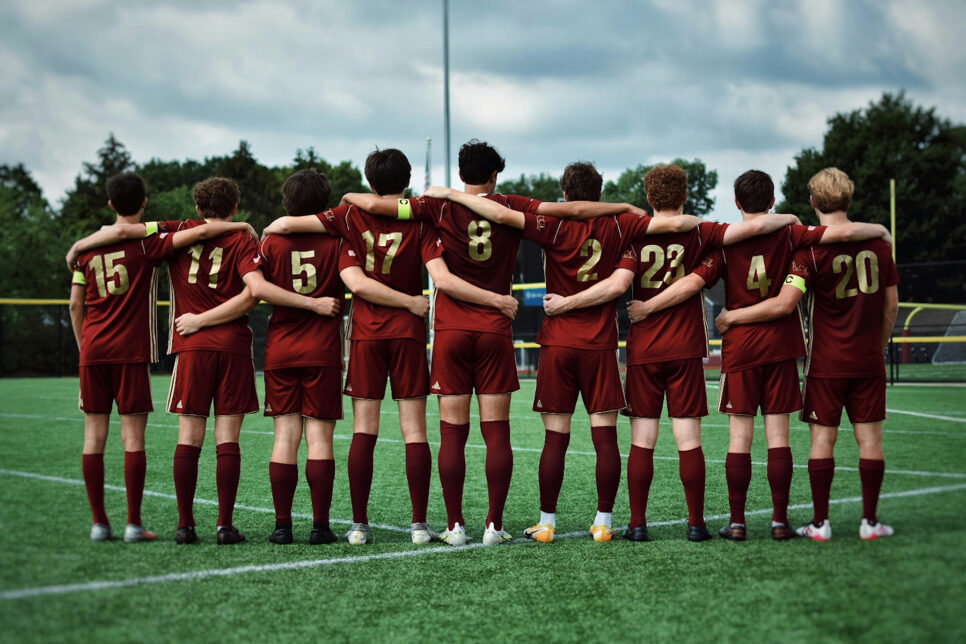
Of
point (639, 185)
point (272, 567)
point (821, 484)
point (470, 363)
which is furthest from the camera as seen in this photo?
point (639, 185)

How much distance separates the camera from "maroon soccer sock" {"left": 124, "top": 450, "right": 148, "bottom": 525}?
409 cm

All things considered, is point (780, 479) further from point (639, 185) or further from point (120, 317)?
→ point (639, 185)

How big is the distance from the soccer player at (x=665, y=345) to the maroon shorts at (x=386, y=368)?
776 mm

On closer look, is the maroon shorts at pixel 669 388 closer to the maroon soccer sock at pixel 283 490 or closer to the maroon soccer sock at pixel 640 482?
the maroon soccer sock at pixel 640 482

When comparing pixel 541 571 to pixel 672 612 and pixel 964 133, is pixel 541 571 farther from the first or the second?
pixel 964 133

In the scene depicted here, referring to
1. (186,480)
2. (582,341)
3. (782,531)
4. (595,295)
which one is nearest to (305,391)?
(186,480)

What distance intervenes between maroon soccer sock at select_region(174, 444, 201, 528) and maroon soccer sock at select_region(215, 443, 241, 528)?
0.41 feet

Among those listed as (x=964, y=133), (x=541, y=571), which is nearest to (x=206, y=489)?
(x=541, y=571)

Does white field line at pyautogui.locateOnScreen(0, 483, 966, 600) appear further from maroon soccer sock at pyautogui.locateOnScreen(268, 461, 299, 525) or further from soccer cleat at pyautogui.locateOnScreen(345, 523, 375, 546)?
maroon soccer sock at pyautogui.locateOnScreen(268, 461, 299, 525)

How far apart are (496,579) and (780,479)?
1.56 metres

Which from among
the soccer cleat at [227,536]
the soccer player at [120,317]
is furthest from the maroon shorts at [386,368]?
the soccer player at [120,317]

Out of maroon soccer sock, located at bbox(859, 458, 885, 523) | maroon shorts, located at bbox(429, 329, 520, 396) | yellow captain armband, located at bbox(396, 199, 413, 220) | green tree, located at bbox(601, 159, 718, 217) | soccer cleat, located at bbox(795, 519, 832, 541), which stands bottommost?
soccer cleat, located at bbox(795, 519, 832, 541)

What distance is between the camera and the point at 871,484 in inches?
157

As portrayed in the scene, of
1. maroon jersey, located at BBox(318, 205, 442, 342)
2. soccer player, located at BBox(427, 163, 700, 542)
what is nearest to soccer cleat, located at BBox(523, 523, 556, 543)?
soccer player, located at BBox(427, 163, 700, 542)
